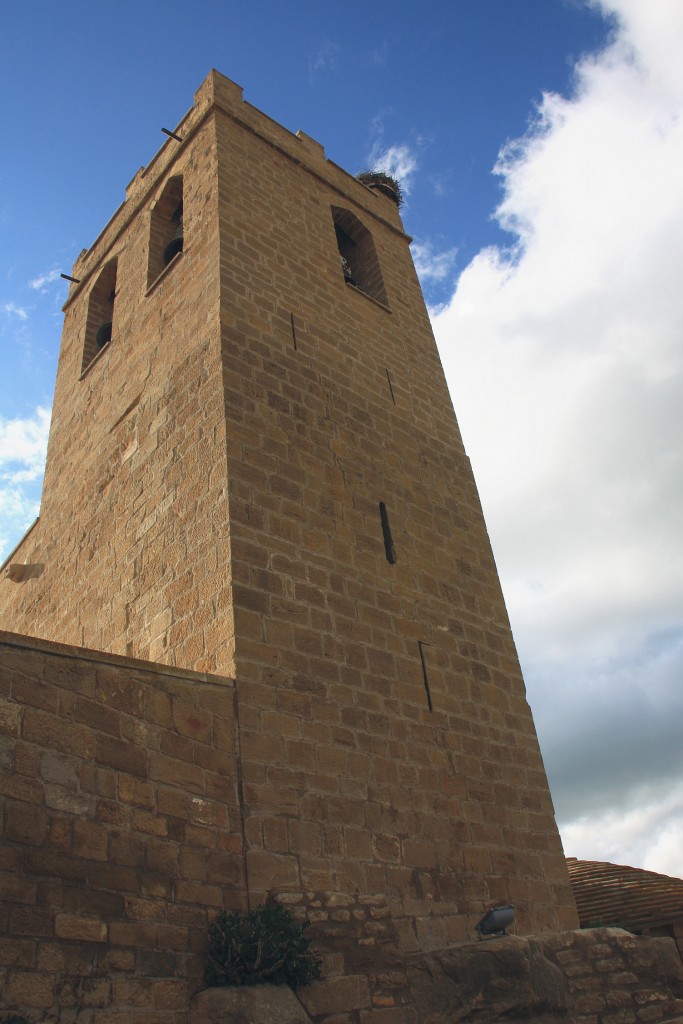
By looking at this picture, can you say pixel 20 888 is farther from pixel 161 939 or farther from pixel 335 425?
pixel 335 425

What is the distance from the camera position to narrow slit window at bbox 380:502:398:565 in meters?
6.83

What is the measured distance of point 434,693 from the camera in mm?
6320

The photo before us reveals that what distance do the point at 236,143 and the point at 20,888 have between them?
8088 millimetres

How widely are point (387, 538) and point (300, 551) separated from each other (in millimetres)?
1117

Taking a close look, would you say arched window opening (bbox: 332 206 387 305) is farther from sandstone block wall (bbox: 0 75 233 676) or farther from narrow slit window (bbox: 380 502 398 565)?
narrow slit window (bbox: 380 502 398 565)

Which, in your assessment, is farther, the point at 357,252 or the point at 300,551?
the point at 357,252

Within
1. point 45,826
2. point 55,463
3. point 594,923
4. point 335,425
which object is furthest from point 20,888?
point 55,463

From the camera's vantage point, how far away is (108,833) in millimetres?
4031

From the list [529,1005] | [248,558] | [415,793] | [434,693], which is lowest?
[529,1005]

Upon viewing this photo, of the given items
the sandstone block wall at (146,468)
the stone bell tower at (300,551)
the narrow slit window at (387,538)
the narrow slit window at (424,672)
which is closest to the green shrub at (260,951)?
the stone bell tower at (300,551)

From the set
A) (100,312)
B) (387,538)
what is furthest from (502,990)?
(100,312)

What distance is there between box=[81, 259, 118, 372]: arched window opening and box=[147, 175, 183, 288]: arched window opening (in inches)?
39.5

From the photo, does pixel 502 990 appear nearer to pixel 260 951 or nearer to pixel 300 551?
pixel 260 951

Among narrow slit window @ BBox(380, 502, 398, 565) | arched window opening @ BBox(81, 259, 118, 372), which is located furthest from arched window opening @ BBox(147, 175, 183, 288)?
narrow slit window @ BBox(380, 502, 398, 565)
